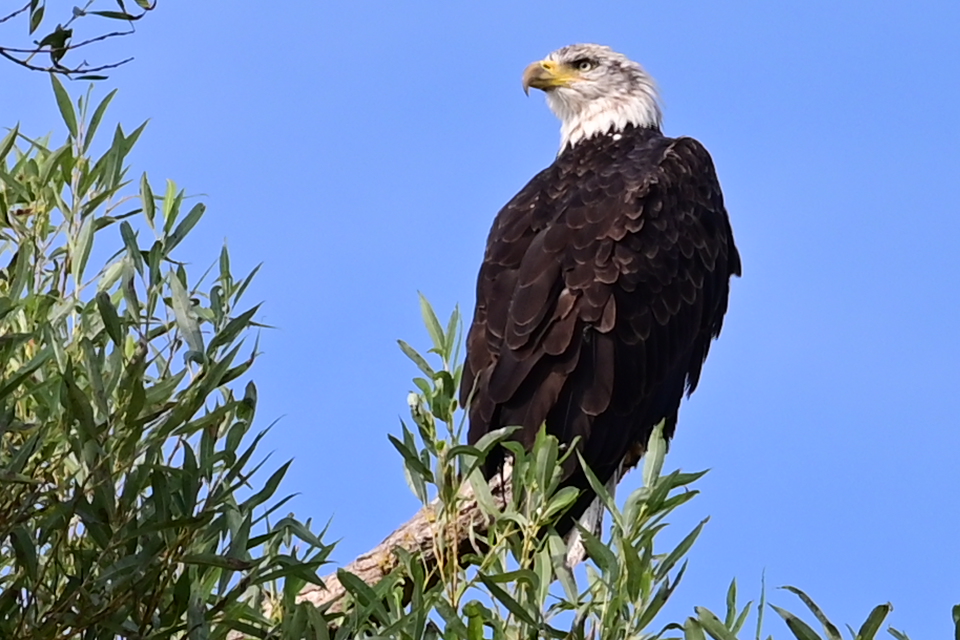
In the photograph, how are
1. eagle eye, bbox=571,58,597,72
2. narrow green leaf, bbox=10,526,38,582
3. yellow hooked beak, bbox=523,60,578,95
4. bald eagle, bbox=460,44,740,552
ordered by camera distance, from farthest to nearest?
eagle eye, bbox=571,58,597,72 → yellow hooked beak, bbox=523,60,578,95 → bald eagle, bbox=460,44,740,552 → narrow green leaf, bbox=10,526,38,582

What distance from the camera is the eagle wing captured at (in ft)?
20.0

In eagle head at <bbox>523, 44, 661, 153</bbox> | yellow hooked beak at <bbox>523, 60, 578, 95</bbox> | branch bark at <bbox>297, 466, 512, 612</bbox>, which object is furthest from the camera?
yellow hooked beak at <bbox>523, 60, 578, 95</bbox>

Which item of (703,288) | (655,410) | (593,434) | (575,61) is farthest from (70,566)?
(575,61)

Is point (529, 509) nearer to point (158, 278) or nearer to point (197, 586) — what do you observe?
point (197, 586)

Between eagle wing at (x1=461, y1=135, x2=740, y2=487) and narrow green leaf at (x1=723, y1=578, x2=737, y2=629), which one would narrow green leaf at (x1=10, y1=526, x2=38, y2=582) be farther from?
eagle wing at (x1=461, y1=135, x2=740, y2=487)

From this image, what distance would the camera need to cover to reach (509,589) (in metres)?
3.40

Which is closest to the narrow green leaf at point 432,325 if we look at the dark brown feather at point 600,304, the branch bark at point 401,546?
the branch bark at point 401,546

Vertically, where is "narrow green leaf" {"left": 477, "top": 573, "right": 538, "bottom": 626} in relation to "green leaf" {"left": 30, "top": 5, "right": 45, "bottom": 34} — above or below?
below

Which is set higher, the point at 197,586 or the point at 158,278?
the point at 158,278

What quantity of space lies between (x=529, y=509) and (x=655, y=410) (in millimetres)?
3223

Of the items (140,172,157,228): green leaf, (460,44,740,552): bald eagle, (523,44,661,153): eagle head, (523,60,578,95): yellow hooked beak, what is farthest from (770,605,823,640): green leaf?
(523,60,578,95): yellow hooked beak

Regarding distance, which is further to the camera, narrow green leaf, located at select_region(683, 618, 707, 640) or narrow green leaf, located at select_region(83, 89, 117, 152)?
narrow green leaf, located at select_region(83, 89, 117, 152)

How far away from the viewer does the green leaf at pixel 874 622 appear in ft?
9.50

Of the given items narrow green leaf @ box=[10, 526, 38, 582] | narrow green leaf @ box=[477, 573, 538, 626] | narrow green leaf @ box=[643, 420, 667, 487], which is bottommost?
narrow green leaf @ box=[477, 573, 538, 626]
